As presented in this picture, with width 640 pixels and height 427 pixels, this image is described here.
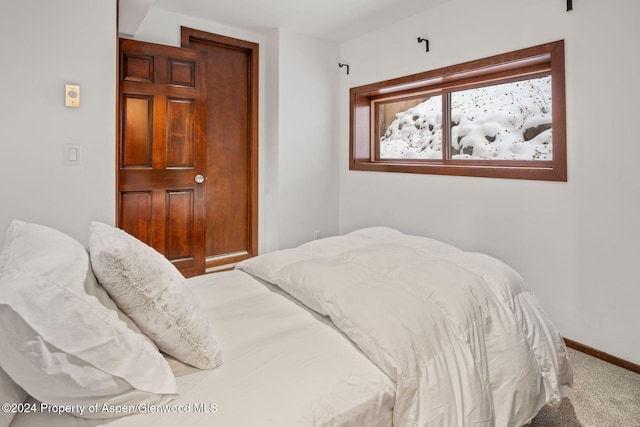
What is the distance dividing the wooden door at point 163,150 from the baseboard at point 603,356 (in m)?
3.06

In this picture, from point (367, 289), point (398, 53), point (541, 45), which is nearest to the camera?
point (367, 289)

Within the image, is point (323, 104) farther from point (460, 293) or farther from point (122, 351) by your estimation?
point (122, 351)

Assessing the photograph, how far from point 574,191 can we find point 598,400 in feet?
4.22

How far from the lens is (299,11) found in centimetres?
356

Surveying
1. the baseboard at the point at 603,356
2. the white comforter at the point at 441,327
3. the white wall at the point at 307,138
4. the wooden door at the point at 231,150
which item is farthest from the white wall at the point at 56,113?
the baseboard at the point at 603,356

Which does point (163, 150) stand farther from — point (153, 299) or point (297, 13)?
point (153, 299)

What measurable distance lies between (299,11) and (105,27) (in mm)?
1790

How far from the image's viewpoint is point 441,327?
1.28m

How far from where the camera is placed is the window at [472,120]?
282 centimetres

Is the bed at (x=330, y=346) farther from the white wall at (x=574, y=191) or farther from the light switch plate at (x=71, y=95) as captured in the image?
the light switch plate at (x=71, y=95)

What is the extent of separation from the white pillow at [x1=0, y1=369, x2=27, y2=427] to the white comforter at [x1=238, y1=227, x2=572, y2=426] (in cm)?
86

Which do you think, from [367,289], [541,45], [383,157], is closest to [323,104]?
[383,157]

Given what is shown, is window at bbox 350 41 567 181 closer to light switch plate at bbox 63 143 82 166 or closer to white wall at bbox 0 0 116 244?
white wall at bbox 0 0 116 244

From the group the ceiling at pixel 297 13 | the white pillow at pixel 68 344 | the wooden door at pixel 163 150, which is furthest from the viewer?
the ceiling at pixel 297 13
